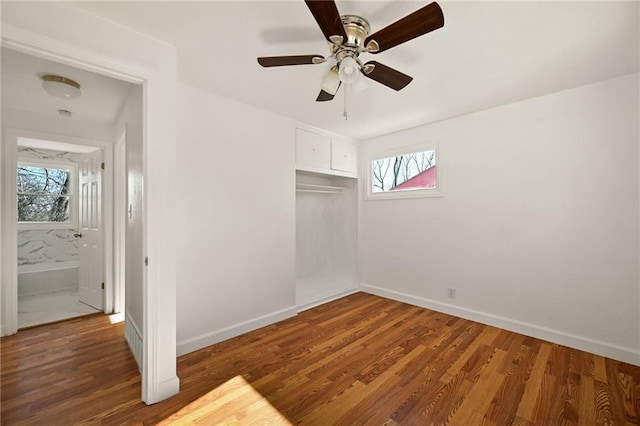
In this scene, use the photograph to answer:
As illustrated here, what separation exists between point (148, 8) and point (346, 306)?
3.42 metres

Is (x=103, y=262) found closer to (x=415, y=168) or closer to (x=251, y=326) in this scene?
(x=251, y=326)

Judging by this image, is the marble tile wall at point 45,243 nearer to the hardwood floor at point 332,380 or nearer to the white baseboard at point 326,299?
the hardwood floor at point 332,380

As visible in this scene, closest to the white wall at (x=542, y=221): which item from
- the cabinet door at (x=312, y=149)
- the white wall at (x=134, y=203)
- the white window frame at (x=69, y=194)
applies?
the cabinet door at (x=312, y=149)

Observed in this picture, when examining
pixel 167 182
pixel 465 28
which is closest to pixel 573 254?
pixel 465 28

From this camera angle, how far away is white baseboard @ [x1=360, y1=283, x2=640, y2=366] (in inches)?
86.3

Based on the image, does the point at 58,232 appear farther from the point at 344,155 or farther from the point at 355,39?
the point at 355,39

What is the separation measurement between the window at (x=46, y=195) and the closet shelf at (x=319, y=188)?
432 centimetres

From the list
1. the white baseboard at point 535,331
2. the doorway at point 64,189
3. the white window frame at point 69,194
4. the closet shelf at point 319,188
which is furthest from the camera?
the white window frame at point 69,194

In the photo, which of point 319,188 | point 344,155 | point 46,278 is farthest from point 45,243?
point 344,155

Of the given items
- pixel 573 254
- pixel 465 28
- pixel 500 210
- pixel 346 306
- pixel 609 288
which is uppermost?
pixel 465 28

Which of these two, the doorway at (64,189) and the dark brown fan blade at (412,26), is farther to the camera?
the doorway at (64,189)

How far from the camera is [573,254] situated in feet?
7.98

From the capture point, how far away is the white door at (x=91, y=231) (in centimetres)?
327

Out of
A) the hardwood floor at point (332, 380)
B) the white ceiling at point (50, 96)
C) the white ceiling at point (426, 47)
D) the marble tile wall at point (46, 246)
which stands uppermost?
the white ceiling at point (426, 47)
